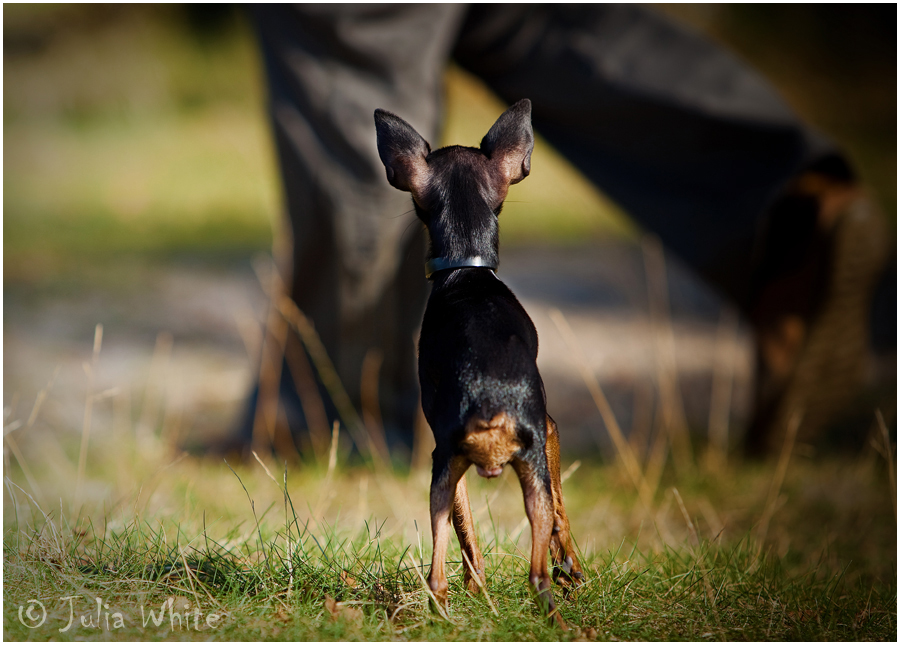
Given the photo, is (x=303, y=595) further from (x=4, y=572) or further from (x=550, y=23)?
(x=550, y=23)

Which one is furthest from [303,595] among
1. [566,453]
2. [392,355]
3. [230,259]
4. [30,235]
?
[30,235]

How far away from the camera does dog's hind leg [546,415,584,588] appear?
1.14 metres

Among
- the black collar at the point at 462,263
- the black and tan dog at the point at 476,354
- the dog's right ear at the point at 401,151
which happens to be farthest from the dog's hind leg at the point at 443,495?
the dog's right ear at the point at 401,151

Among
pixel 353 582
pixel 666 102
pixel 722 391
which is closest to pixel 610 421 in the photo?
pixel 353 582

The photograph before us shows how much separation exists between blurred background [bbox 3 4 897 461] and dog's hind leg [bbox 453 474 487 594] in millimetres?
936

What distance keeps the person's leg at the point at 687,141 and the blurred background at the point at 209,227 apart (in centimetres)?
31

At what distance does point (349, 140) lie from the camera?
7.47 feet

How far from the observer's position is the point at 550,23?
2598mm

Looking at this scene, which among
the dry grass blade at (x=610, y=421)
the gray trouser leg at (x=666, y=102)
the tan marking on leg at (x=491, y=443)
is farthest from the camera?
the gray trouser leg at (x=666, y=102)

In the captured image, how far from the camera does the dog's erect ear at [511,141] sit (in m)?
1.18

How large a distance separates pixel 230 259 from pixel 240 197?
1595 millimetres

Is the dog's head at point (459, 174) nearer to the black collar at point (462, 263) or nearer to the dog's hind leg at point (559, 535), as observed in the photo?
the black collar at point (462, 263)

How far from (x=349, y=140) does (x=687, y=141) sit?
1.18 m

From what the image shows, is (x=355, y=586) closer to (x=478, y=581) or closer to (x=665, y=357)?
(x=478, y=581)
